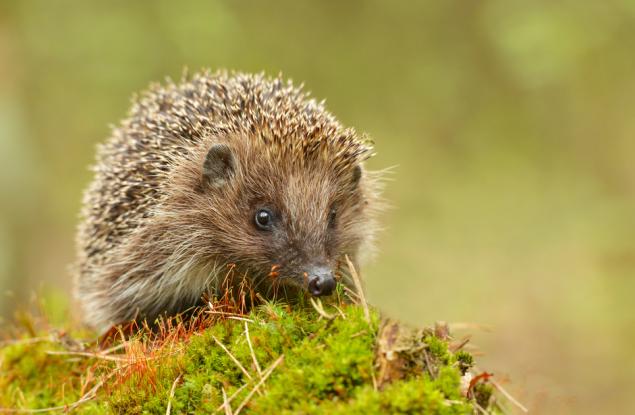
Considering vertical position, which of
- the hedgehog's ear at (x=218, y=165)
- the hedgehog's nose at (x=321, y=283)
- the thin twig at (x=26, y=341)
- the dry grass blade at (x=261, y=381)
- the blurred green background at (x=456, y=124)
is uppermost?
the blurred green background at (x=456, y=124)

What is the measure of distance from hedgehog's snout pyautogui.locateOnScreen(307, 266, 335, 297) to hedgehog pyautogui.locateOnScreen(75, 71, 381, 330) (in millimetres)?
379

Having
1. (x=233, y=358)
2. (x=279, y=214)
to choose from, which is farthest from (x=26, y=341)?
(x=233, y=358)

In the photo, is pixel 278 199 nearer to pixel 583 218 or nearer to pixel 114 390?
pixel 114 390

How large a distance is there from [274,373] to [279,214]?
74.0 inches

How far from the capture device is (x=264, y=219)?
512 cm

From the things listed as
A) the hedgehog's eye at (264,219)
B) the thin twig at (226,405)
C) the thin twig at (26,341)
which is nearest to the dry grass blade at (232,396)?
the thin twig at (226,405)

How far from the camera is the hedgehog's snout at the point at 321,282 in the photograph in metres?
4.21

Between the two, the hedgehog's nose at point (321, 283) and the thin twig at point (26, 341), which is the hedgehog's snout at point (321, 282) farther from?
the thin twig at point (26, 341)

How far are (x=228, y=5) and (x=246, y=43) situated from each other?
73cm

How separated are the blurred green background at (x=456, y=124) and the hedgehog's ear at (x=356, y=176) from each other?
181 inches

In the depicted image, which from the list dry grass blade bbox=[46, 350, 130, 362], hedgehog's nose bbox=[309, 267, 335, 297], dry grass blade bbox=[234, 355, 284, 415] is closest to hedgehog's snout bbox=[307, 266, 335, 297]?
hedgehog's nose bbox=[309, 267, 335, 297]

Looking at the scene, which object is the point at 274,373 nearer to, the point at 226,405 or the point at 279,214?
the point at 226,405

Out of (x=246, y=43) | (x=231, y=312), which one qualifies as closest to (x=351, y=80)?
(x=246, y=43)

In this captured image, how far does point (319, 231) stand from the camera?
4.95 m
